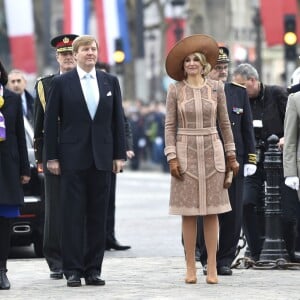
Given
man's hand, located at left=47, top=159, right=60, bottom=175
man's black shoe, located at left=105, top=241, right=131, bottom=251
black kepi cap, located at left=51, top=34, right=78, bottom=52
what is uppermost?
black kepi cap, located at left=51, top=34, right=78, bottom=52

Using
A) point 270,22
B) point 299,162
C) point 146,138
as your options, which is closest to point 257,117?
point 299,162

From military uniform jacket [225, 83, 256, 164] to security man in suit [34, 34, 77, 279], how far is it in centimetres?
141

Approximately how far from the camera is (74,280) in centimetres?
1145

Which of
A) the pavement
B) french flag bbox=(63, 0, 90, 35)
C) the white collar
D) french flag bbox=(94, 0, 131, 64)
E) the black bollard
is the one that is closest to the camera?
the pavement

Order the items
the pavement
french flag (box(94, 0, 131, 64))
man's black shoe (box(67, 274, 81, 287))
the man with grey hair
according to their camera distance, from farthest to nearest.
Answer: french flag (box(94, 0, 131, 64)), the man with grey hair, man's black shoe (box(67, 274, 81, 287)), the pavement

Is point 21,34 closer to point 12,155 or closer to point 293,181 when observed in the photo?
point 12,155

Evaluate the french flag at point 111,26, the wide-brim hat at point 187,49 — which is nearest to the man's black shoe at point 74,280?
the wide-brim hat at point 187,49

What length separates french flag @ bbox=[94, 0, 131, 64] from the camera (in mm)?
38062

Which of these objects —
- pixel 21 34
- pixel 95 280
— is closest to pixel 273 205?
pixel 95 280

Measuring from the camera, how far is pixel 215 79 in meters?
13.0

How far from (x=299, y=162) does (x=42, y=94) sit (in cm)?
238

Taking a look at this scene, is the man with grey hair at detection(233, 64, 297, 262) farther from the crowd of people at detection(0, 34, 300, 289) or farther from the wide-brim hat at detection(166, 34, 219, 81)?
the wide-brim hat at detection(166, 34, 219, 81)

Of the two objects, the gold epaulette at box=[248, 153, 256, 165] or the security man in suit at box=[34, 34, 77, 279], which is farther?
the gold epaulette at box=[248, 153, 256, 165]

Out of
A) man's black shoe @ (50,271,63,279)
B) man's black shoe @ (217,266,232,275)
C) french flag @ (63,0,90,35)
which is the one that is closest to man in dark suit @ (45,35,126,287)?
man's black shoe @ (50,271,63,279)
